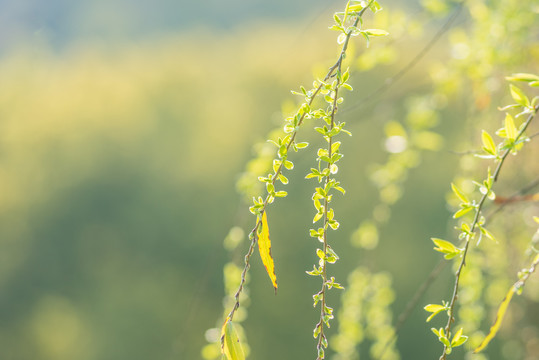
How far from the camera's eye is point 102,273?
336 cm

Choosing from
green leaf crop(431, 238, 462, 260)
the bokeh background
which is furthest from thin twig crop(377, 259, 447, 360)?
the bokeh background

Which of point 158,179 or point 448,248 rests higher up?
point 158,179

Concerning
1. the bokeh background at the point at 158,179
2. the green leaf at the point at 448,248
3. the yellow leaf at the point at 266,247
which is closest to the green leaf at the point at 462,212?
the green leaf at the point at 448,248

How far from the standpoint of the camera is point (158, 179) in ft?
11.5

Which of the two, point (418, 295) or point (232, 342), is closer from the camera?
point (232, 342)

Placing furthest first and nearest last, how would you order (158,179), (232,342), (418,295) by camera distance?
1. (158,179)
2. (418,295)
3. (232,342)

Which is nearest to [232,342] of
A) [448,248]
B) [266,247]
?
[266,247]

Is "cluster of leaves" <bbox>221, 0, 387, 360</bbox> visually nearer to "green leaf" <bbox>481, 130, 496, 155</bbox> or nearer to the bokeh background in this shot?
"green leaf" <bbox>481, 130, 496, 155</bbox>

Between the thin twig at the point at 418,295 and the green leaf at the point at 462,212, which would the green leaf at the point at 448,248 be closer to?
the green leaf at the point at 462,212

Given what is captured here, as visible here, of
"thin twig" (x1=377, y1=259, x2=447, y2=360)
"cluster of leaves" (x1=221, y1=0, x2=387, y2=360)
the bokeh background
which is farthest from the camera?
the bokeh background

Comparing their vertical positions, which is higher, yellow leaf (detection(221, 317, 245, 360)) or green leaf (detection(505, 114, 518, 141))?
green leaf (detection(505, 114, 518, 141))

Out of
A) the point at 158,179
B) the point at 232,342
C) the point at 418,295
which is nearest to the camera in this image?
the point at 232,342

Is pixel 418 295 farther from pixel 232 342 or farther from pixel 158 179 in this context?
pixel 158 179

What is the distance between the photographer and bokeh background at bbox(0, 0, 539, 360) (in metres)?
3.19
